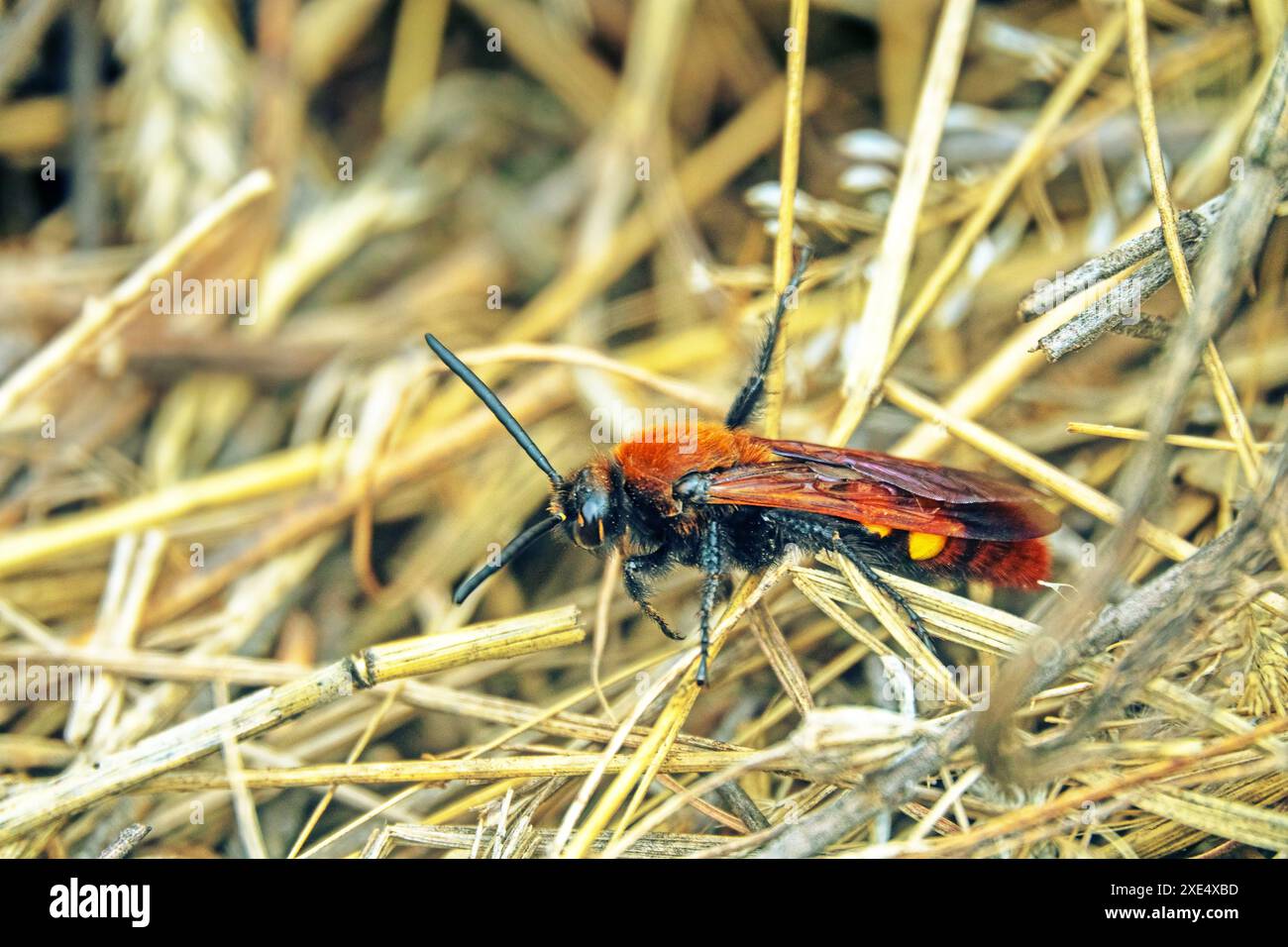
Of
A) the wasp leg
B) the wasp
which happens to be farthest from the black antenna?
the wasp leg

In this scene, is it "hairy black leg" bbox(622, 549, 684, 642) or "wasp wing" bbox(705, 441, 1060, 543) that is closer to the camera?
"wasp wing" bbox(705, 441, 1060, 543)

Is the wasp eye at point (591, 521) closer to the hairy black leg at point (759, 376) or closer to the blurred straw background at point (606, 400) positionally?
the blurred straw background at point (606, 400)

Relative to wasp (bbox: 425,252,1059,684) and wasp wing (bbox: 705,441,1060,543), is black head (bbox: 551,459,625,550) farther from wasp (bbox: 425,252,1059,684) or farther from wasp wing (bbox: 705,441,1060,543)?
wasp wing (bbox: 705,441,1060,543)

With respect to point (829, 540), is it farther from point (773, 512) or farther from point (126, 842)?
point (126, 842)

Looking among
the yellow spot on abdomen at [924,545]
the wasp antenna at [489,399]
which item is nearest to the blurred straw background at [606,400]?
the yellow spot on abdomen at [924,545]
